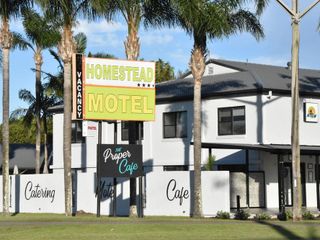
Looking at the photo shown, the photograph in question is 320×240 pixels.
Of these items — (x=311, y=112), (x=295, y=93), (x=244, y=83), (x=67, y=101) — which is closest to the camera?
(x=295, y=93)

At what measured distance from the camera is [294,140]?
79.2ft

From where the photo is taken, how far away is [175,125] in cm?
4025

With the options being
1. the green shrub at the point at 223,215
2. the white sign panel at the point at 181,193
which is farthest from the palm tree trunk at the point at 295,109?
the white sign panel at the point at 181,193

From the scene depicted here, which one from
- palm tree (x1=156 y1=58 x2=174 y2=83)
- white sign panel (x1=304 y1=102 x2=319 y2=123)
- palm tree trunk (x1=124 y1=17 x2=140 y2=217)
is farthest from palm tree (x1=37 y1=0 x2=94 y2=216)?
palm tree (x1=156 y1=58 x2=174 y2=83)

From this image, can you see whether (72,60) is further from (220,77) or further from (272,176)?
(220,77)

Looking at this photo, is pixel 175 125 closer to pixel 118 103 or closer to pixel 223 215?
pixel 118 103

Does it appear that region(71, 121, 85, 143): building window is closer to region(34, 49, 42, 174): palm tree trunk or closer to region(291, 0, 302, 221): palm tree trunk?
region(34, 49, 42, 174): palm tree trunk

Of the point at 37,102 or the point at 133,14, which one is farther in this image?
the point at 37,102

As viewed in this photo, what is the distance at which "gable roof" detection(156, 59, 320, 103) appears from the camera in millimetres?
37375

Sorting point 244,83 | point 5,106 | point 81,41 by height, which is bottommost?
point 5,106

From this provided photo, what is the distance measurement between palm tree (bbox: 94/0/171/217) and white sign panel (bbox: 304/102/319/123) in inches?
478

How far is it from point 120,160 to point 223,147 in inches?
219

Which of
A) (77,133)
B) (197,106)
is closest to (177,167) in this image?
(77,133)

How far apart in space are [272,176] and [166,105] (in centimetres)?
801
